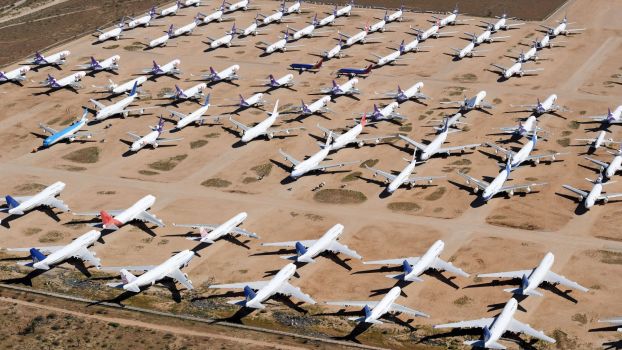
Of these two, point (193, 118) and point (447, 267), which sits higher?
point (193, 118)

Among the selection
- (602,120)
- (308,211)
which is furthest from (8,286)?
(602,120)

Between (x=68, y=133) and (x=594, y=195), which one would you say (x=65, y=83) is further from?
(x=594, y=195)

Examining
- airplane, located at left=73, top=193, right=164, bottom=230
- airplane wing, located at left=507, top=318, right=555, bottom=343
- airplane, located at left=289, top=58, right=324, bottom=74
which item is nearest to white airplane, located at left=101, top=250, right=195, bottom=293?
airplane, located at left=73, top=193, right=164, bottom=230

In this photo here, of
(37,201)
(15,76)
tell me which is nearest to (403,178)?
(37,201)

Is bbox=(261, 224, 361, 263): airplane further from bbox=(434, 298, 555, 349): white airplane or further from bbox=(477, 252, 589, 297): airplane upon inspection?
bbox=(434, 298, 555, 349): white airplane

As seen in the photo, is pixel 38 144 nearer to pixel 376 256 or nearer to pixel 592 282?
pixel 376 256

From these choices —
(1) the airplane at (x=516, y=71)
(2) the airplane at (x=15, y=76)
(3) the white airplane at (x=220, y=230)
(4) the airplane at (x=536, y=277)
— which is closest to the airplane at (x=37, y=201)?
(3) the white airplane at (x=220, y=230)
